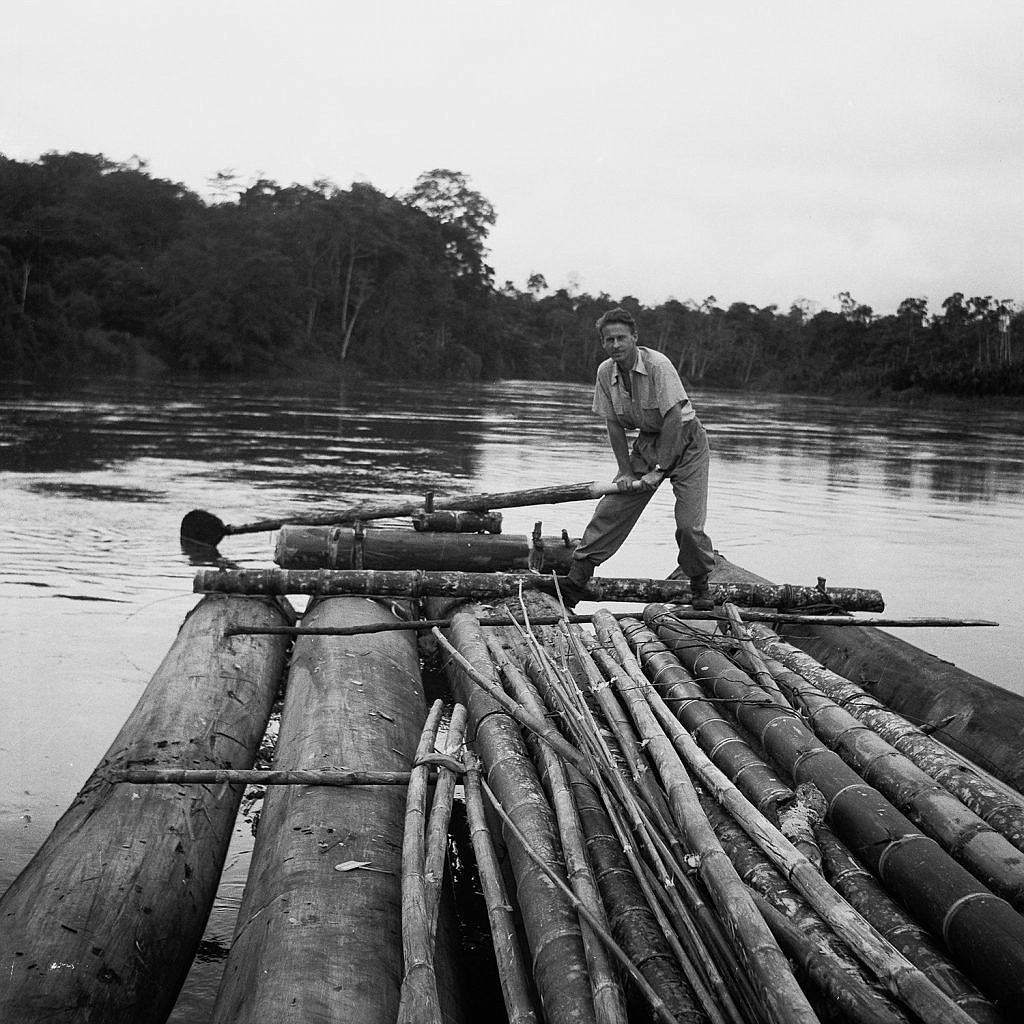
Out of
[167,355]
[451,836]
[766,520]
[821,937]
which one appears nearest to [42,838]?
[451,836]

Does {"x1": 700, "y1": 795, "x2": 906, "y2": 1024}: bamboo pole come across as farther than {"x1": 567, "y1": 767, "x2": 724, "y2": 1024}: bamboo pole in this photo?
No

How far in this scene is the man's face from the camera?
6086 millimetres

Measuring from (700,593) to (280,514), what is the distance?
7.45m

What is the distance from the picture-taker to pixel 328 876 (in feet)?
10.4

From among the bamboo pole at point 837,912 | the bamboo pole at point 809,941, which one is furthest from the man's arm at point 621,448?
the bamboo pole at point 809,941

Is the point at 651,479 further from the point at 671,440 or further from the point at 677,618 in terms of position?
the point at 677,618

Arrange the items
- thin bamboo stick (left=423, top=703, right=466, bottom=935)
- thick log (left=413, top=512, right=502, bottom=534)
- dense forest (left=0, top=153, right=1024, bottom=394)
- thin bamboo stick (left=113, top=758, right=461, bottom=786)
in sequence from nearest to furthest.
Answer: thin bamboo stick (left=423, top=703, right=466, bottom=935) < thin bamboo stick (left=113, top=758, right=461, bottom=786) < thick log (left=413, top=512, right=502, bottom=534) < dense forest (left=0, top=153, right=1024, bottom=394)

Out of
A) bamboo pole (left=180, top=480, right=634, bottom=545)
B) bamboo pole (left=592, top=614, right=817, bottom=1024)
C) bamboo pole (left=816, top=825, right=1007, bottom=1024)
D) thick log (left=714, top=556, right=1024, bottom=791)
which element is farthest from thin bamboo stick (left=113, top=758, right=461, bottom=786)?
bamboo pole (left=180, top=480, right=634, bottom=545)

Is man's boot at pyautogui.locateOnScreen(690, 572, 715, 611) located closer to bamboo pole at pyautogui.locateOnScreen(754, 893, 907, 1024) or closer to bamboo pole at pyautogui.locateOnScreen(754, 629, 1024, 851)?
bamboo pole at pyautogui.locateOnScreen(754, 629, 1024, 851)

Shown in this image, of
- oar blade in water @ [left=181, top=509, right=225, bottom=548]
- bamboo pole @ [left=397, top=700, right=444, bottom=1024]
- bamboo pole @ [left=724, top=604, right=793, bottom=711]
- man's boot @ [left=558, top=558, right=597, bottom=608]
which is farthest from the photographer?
oar blade in water @ [left=181, top=509, right=225, bottom=548]

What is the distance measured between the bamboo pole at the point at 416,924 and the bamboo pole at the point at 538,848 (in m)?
0.28

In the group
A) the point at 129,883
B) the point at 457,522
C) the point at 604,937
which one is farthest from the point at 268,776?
the point at 457,522

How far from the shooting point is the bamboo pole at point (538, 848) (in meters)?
2.61

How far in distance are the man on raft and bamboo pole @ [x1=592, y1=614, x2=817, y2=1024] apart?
9.03ft
